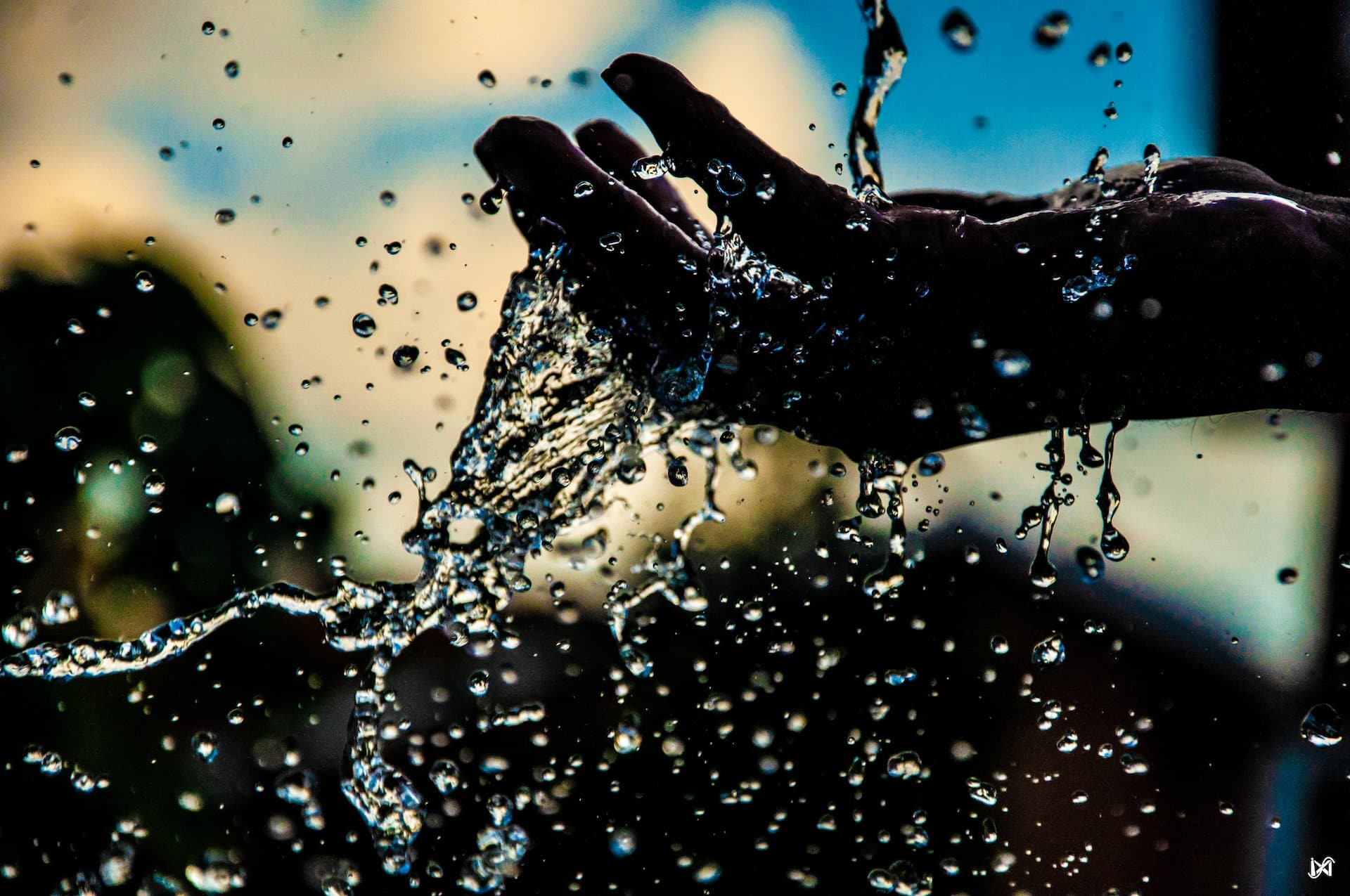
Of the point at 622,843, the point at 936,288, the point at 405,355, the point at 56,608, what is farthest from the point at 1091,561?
the point at 622,843

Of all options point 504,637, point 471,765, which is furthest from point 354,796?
point 471,765

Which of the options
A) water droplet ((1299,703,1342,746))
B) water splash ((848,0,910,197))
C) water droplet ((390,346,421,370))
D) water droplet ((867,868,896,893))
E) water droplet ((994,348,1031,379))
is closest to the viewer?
water droplet ((994,348,1031,379))

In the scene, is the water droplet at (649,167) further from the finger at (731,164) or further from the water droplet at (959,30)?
the water droplet at (959,30)

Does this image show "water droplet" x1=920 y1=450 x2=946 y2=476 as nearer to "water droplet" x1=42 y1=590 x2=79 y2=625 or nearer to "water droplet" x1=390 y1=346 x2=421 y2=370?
"water droplet" x1=390 y1=346 x2=421 y2=370

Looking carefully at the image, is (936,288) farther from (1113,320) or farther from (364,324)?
(364,324)

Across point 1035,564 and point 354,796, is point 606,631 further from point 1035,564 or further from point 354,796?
point 1035,564

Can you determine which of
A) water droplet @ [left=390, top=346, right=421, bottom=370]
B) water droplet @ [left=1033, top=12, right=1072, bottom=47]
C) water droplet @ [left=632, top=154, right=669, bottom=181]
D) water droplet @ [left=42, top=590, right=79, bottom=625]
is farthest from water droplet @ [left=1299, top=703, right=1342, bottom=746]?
water droplet @ [left=42, top=590, right=79, bottom=625]

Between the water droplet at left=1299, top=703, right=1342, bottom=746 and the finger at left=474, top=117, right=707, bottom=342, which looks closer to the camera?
the finger at left=474, top=117, right=707, bottom=342
